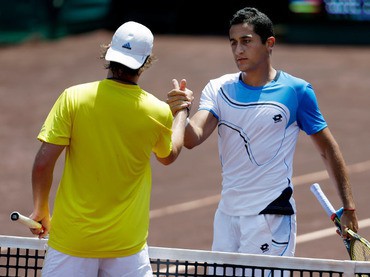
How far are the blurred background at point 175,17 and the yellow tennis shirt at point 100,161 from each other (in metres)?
18.6

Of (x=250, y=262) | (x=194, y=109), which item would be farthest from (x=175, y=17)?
(x=250, y=262)

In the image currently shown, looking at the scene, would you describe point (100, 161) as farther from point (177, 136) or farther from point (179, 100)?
point (179, 100)

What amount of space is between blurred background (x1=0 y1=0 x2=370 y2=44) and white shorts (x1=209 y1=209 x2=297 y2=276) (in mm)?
17467

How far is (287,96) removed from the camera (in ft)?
21.7

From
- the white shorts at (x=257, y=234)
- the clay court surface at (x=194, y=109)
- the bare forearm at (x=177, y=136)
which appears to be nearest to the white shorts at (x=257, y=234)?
the white shorts at (x=257, y=234)

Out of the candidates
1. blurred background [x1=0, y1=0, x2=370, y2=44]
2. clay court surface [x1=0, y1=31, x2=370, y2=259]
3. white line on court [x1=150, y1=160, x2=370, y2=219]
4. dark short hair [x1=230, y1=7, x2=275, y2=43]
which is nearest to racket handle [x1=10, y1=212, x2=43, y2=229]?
dark short hair [x1=230, y1=7, x2=275, y2=43]

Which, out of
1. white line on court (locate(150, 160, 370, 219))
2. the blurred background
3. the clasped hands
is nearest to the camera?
the clasped hands

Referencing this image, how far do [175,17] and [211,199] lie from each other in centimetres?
1204

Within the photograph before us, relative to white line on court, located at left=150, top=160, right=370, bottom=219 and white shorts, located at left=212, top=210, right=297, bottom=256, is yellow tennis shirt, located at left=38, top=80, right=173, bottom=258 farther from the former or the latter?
white line on court, located at left=150, top=160, right=370, bottom=219

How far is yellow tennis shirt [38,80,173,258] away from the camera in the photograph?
5.38 m

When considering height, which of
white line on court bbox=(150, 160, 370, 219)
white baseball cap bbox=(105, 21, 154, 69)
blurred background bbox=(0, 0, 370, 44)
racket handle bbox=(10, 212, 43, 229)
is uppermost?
white baseball cap bbox=(105, 21, 154, 69)

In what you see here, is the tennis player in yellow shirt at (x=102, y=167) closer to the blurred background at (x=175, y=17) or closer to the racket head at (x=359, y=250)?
the racket head at (x=359, y=250)

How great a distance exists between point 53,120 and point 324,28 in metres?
19.2

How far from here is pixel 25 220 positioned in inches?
221
